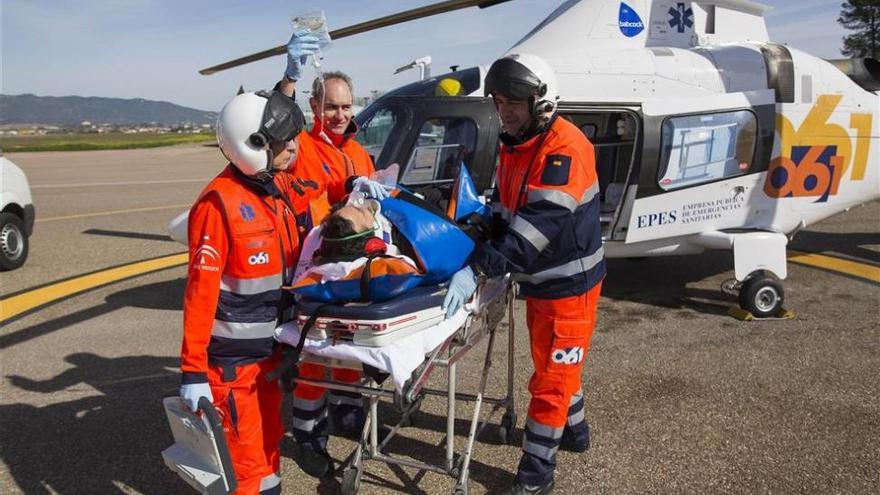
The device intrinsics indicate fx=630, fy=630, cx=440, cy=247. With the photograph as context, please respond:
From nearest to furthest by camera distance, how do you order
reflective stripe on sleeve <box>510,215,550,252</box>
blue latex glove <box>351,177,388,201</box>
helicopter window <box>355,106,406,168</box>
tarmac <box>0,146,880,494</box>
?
reflective stripe on sleeve <box>510,215,550,252</box> < blue latex glove <box>351,177,388,201</box> < tarmac <box>0,146,880,494</box> < helicopter window <box>355,106,406,168</box>

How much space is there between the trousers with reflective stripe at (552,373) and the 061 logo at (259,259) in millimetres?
1298

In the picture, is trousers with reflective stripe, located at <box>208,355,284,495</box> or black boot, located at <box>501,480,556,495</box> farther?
black boot, located at <box>501,480,556,495</box>

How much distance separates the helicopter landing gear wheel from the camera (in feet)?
18.3

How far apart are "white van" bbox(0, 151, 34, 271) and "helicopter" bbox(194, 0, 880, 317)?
3.49 m

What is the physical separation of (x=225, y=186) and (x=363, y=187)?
716 mm

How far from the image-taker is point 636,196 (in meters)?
5.66

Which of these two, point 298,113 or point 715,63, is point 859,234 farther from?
point 298,113

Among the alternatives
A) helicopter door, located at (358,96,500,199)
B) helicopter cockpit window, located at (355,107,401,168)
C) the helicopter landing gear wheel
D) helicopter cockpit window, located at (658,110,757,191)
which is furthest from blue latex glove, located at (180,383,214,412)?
the helicopter landing gear wheel

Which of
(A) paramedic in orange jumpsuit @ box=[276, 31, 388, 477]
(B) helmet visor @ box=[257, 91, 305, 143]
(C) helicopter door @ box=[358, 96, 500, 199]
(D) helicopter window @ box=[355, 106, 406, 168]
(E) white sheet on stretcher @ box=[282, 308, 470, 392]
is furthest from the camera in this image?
(D) helicopter window @ box=[355, 106, 406, 168]

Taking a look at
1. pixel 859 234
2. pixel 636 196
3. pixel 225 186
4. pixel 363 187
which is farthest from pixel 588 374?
pixel 859 234

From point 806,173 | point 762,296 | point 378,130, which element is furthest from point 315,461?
point 806,173

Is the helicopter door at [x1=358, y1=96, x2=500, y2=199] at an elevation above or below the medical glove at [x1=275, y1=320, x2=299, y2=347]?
above

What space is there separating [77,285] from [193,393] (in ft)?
19.3

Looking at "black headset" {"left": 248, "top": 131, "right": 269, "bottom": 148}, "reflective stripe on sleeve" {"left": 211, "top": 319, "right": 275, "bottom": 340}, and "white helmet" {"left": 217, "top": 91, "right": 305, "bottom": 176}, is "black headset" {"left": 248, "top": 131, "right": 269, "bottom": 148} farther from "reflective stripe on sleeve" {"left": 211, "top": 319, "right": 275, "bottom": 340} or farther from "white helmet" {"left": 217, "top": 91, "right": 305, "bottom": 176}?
"reflective stripe on sleeve" {"left": 211, "top": 319, "right": 275, "bottom": 340}
